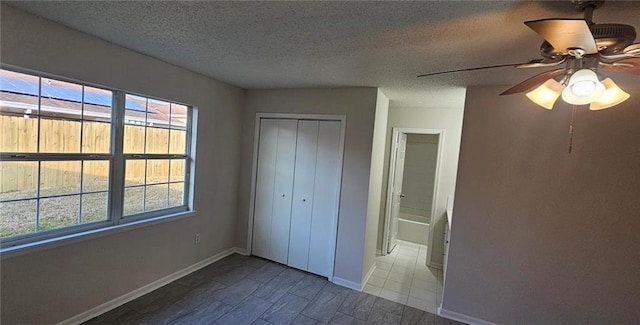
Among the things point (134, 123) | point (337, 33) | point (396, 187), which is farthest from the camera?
point (396, 187)

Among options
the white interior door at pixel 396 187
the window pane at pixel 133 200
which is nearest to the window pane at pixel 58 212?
the window pane at pixel 133 200

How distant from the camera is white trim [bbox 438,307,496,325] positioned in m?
2.69

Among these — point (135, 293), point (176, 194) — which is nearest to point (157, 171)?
point (176, 194)

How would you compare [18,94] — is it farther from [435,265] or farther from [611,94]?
[435,265]

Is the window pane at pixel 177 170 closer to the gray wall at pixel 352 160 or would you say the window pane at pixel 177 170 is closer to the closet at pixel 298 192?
the closet at pixel 298 192

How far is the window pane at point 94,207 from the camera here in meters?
2.34

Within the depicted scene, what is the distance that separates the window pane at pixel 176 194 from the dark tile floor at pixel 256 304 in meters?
0.86

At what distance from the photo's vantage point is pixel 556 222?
2420 mm

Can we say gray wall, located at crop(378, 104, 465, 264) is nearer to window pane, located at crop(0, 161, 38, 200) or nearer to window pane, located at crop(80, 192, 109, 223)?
window pane, located at crop(80, 192, 109, 223)

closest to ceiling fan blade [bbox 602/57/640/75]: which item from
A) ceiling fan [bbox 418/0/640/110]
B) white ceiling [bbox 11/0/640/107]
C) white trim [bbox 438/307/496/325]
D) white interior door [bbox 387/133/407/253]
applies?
ceiling fan [bbox 418/0/640/110]

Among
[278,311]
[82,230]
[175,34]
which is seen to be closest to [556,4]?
[175,34]

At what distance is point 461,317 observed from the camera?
276cm

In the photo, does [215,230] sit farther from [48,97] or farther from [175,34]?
[175,34]

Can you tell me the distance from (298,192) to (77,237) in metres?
2.17
